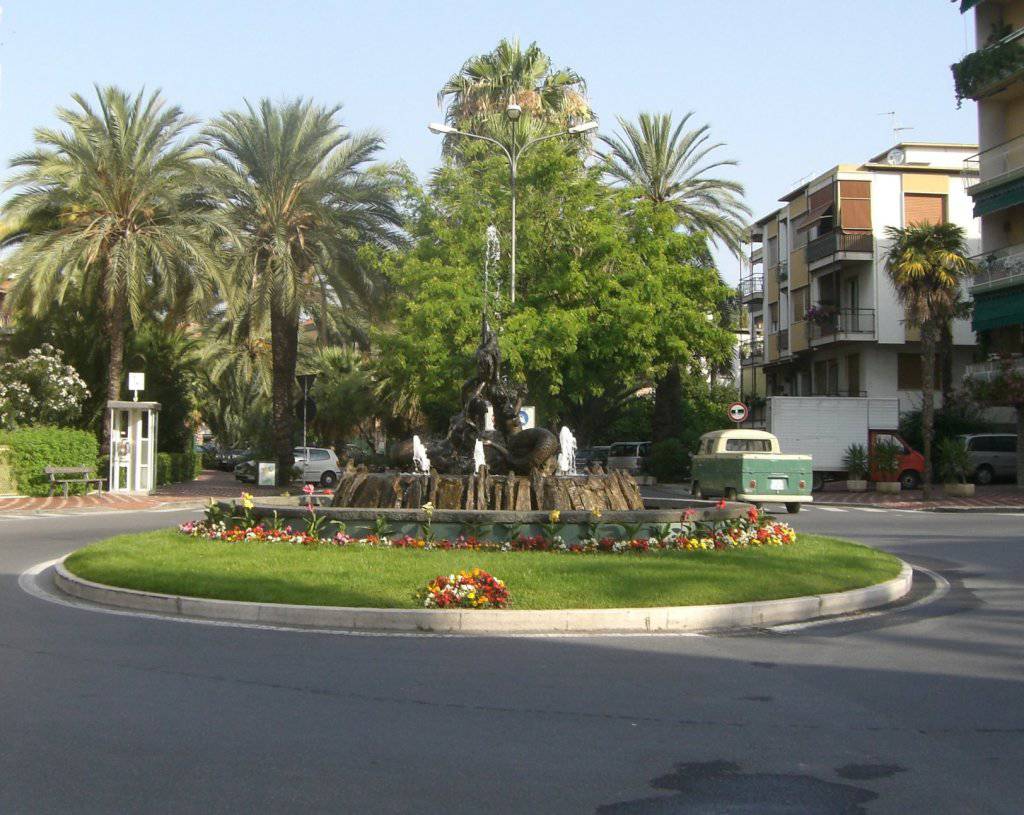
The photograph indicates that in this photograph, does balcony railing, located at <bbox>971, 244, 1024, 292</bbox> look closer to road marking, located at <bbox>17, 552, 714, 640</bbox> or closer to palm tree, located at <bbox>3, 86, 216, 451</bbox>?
palm tree, located at <bbox>3, 86, 216, 451</bbox>

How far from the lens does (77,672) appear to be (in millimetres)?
8141

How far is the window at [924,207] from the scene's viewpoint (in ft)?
158

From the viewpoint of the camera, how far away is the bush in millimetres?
42156

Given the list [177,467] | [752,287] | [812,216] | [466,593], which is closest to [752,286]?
[752,287]

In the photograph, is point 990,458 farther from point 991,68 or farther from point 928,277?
point 991,68

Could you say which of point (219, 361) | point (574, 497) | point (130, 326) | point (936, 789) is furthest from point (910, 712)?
point (219, 361)

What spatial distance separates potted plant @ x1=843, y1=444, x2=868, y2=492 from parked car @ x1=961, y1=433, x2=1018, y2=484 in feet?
14.7

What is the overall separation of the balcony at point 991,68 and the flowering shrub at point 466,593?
31.7 metres

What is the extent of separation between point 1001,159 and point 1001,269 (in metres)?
3.71

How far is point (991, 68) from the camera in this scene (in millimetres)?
36156

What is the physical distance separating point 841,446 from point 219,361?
29.8 metres

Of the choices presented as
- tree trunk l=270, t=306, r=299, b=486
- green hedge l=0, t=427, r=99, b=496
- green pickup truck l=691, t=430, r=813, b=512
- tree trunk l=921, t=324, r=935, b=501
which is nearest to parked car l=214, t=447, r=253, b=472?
tree trunk l=270, t=306, r=299, b=486

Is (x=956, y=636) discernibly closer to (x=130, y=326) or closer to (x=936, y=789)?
(x=936, y=789)

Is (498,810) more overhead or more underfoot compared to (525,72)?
more underfoot
